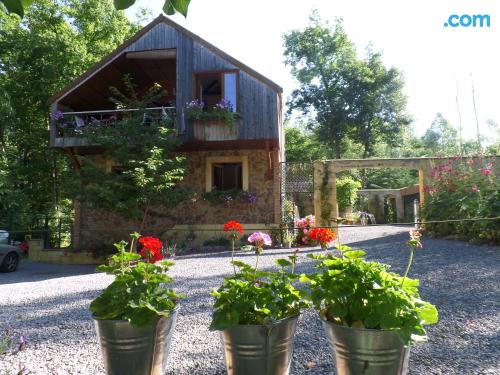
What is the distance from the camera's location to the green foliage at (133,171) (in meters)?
8.09

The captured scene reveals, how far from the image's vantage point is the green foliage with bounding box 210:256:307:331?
1.62m

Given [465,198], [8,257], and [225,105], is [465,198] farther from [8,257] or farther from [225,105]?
[8,257]

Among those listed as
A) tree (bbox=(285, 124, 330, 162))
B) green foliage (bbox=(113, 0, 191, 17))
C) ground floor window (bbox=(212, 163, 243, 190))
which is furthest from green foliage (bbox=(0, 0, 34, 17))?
tree (bbox=(285, 124, 330, 162))

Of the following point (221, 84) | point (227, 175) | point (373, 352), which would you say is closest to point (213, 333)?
point (373, 352)

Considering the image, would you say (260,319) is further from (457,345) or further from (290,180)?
(290,180)

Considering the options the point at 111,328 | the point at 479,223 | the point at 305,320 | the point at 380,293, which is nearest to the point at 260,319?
the point at 380,293

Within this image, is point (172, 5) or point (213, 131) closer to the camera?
point (172, 5)

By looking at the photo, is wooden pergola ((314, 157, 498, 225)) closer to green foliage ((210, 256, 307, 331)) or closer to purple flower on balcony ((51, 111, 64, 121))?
purple flower on balcony ((51, 111, 64, 121))

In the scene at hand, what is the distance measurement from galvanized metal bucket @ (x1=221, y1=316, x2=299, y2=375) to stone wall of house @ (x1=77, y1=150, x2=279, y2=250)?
785 cm

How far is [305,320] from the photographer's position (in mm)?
3150

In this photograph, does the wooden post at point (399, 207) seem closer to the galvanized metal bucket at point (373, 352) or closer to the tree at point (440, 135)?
the galvanized metal bucket at point (373, 352)

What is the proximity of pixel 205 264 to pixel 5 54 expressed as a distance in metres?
14.8

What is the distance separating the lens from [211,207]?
9.86 metres

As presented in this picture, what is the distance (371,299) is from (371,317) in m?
0.07
